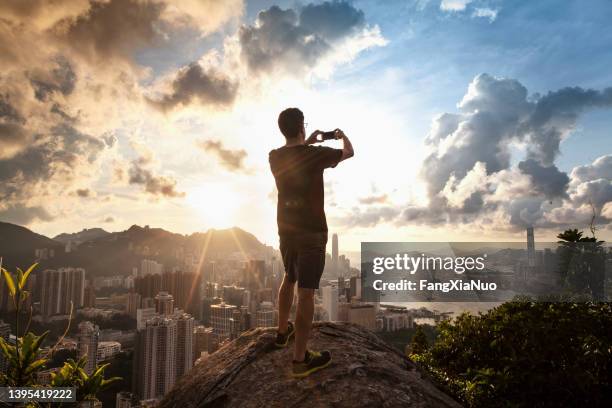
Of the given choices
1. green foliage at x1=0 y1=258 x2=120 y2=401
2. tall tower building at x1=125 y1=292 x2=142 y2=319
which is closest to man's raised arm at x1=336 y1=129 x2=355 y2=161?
green foliage at x1=0 y1=258 x2=120 y2=401

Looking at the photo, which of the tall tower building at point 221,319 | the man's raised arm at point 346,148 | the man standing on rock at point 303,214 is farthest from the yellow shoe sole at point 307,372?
the tall tower building at point 221,319

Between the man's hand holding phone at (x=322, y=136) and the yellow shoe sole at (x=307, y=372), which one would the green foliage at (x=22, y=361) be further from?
the man's hand holding phone at (x=322, y=136)

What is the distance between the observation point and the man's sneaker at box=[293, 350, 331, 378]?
385cm

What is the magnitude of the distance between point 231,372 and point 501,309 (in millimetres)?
5828

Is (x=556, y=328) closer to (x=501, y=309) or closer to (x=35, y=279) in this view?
(x=501, y=309)

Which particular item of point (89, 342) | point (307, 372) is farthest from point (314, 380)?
point (89, 342)

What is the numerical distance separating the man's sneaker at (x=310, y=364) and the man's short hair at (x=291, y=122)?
2.31m

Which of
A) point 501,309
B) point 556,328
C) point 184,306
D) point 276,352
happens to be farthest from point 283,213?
point 184,306

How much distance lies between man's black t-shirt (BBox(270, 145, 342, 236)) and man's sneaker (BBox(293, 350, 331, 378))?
1288 millimetres

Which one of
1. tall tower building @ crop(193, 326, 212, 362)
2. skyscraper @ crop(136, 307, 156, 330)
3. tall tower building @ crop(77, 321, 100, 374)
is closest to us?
tall tower building @ crop(77, 321, 100, 374)

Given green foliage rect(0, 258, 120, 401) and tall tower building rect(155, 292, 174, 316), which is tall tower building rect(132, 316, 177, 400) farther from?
green foliage rect(0, 258, 120, 401)

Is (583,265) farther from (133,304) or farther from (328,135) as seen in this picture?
(133,304)

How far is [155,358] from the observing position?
47.9 meters

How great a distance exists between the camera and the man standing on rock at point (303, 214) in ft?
12.6
